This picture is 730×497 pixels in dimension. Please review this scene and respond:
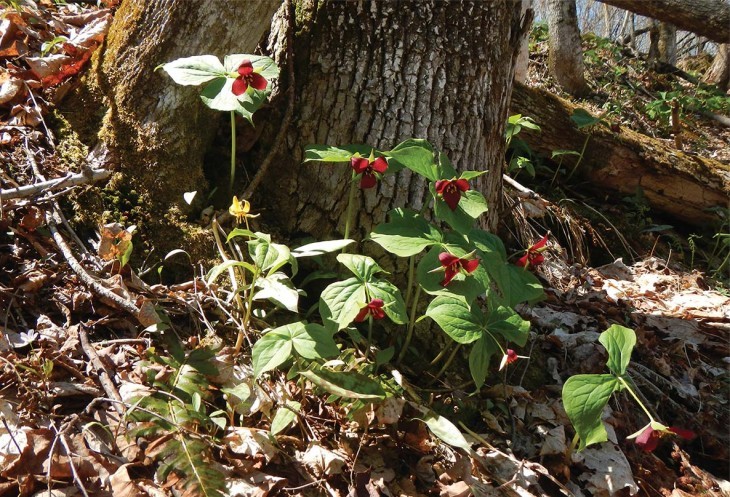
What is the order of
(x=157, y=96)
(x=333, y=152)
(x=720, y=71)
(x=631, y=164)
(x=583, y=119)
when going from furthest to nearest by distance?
1. (x=720, y=71)
2. (x=631, y=164)
3. (x=583, y=119)
4. (x=157, y=96)
5. (x=333, y=152)

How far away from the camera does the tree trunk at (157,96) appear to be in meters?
2.50

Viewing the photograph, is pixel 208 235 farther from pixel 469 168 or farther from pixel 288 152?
pixel 469 168

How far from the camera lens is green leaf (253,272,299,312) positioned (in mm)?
2012

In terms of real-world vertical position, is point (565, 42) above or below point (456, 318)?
above

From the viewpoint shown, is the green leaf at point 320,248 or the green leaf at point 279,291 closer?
the green leaf at point 279,291

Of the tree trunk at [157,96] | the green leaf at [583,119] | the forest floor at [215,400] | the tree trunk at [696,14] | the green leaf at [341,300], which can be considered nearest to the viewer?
the forest floor at [215,400]

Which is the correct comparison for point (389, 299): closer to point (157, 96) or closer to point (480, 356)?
point (480, 356)

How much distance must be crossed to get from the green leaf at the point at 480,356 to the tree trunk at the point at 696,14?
3775 mm

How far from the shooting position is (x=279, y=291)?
2068 millimetres

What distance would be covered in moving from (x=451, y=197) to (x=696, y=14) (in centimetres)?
394

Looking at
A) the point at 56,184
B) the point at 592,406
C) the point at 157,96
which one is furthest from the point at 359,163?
the point at 56,184

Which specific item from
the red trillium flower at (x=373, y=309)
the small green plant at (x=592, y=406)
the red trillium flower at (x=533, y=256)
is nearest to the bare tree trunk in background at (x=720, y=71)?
the red trillium flower at (x=533, y=256)

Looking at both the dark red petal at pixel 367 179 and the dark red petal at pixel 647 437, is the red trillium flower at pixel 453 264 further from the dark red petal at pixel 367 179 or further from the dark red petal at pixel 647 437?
the dark red petal at pixel 647 437

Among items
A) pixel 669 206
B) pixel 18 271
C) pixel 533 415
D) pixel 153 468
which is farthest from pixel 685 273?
pixel 18 271
